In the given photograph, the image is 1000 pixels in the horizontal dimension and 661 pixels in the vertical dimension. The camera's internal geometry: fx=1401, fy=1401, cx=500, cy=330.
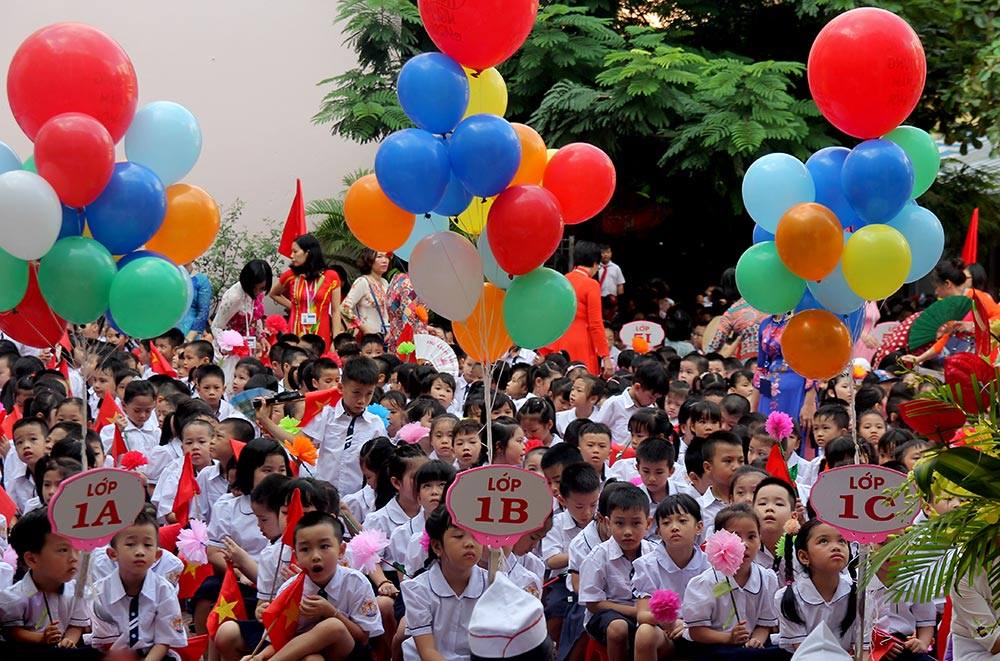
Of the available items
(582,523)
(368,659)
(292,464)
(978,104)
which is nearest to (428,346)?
(292,464)

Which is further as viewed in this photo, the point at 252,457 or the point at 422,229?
the point at 252,457

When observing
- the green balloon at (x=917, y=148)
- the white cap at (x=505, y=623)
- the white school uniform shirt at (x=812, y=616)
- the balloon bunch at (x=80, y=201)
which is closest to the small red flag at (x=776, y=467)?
the white school uniform shirt at (x=812, y=616)

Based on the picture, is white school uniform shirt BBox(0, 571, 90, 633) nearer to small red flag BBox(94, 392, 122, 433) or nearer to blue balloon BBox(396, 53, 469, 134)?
blue balloon BBox(396, 53, 469, 134)

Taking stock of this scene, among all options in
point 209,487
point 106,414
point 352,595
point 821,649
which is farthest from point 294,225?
point 821,649

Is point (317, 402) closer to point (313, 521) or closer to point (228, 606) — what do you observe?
point (228, 606)

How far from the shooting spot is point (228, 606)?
511 cm

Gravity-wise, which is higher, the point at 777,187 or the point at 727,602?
the point at 777,187

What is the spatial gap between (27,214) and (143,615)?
4.96ft

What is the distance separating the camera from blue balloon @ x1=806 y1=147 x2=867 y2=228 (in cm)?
500

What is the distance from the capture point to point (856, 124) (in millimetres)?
4828

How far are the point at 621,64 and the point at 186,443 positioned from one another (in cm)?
711

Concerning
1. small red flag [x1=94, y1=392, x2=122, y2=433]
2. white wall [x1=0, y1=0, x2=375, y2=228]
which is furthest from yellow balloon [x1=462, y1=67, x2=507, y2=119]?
white wall [x1=0, y1=0, x2=375, y2=228]

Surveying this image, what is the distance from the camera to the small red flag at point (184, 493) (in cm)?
578

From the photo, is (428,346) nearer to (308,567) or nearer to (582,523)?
(582,523)
